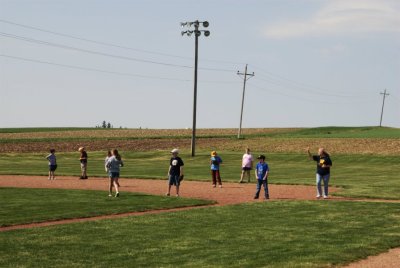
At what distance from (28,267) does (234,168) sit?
118ft

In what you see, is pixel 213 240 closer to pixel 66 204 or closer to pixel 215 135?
pixel 66 204

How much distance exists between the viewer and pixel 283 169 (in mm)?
46562

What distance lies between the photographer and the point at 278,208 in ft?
A: 72.6

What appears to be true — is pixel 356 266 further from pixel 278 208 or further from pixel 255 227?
pixel 278 208

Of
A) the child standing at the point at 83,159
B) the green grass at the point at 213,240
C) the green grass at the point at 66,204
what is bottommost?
the green grass at the point at 66,204

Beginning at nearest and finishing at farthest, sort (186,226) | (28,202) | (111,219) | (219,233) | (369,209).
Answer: (219,233) → (186,226) → (111,219) → (369,209) → (28,202)

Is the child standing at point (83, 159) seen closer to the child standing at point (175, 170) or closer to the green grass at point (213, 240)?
the child standing at point (175, 170)

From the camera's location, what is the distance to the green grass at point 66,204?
66.6ft

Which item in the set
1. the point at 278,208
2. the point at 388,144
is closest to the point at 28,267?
the point at 278,208

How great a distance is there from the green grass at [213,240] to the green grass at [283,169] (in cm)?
883

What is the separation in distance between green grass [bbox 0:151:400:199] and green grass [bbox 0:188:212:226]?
27.9ft

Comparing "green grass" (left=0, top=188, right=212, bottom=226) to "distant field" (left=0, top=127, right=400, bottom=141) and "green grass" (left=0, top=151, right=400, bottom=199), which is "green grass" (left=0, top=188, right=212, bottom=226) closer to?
"green grass" (left=0, top=151, right=400, bottom=199)

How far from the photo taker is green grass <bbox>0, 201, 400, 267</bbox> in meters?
13.4

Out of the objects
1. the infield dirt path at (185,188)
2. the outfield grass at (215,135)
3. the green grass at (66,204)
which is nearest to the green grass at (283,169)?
the infield dirt path at (185,188)
